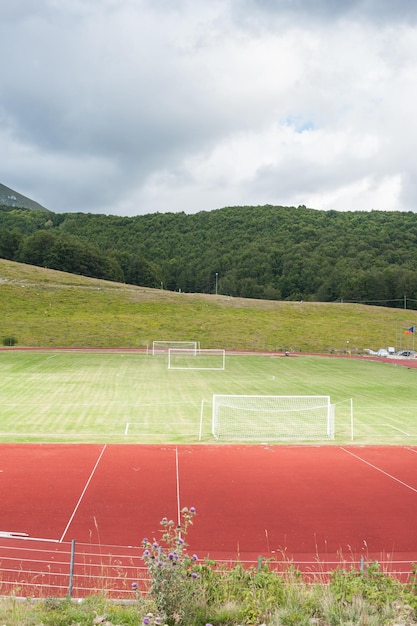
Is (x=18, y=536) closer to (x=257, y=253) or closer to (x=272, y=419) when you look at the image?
(x=272, y=419)

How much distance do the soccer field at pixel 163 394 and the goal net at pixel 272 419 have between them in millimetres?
666

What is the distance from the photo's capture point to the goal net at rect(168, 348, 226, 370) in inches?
2073

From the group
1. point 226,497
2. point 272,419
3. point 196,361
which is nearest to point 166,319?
point 196,361

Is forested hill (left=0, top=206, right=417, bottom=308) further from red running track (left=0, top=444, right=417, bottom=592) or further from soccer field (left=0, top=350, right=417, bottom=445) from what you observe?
red running track (left=0, top=444, right=417, bottom=592)

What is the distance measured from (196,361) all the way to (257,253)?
10424 cm

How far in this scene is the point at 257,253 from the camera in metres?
161

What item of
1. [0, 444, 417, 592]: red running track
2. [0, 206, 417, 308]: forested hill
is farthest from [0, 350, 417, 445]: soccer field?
[0, 206, 417, 308]: forested hill

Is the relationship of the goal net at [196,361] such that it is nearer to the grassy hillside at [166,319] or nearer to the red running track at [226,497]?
the grassy hillside at [166,319]

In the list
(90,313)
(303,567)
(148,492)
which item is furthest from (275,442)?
(90,313)

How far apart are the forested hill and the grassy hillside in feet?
79.8

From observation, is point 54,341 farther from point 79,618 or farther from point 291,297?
point 291,297

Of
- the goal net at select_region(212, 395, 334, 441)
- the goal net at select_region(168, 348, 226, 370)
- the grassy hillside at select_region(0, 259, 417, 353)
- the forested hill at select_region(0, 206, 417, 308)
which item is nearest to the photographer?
the goal net at select_region(212, 395, 334, 441)

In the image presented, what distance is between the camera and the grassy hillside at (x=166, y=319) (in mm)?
80500

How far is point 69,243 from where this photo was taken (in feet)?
467
